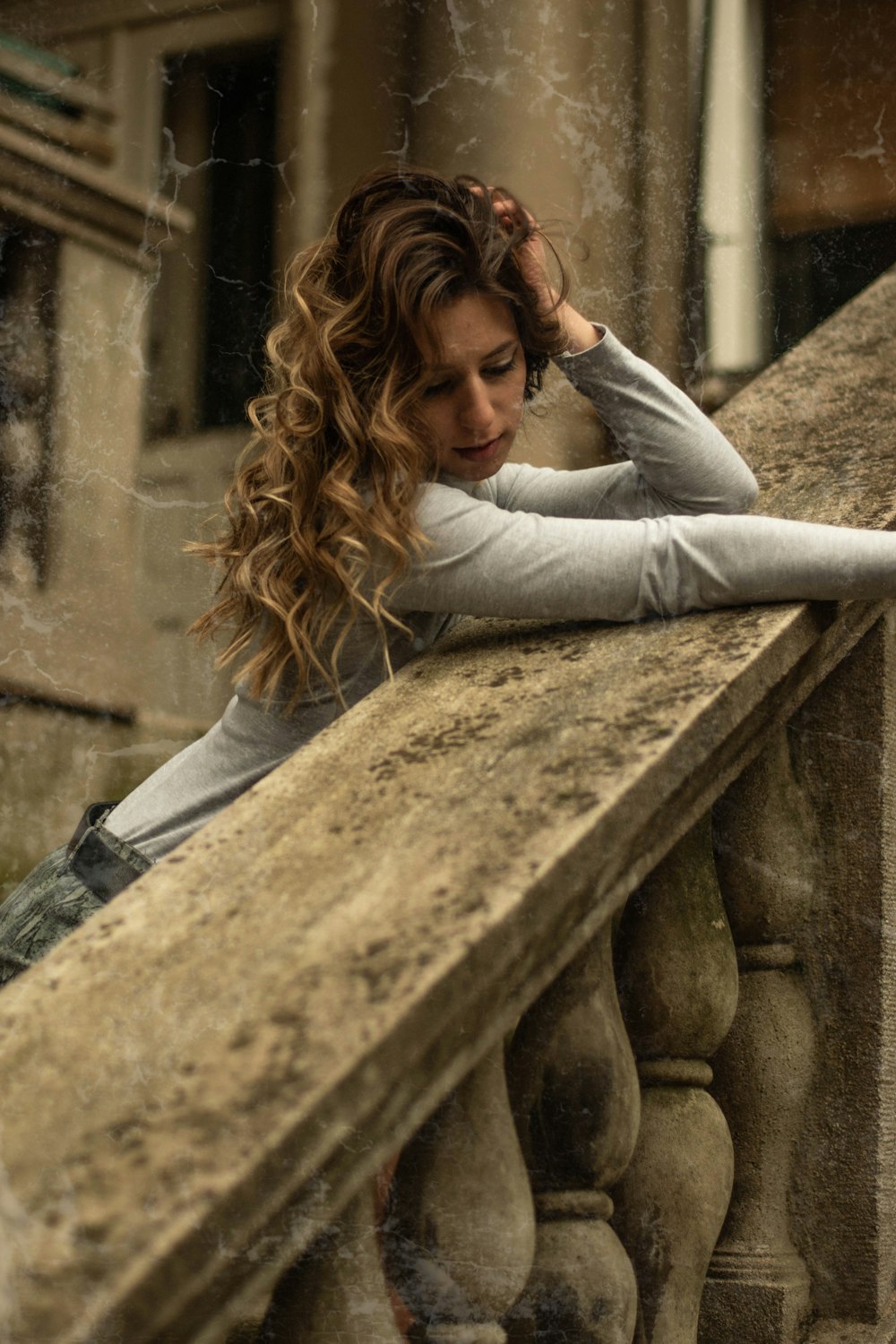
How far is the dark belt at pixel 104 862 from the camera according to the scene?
1.66m

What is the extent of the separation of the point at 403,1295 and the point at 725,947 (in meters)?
0.56

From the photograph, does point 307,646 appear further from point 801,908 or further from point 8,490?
point 8,490

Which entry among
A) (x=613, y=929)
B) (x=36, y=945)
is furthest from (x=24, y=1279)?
(x=36, y=945)

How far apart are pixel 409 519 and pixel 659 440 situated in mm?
499

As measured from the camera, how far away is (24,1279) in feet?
2.53

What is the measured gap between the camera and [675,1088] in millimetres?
1398

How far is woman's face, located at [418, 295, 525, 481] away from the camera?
5.48ft

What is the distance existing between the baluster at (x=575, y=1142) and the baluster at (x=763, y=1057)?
1.08 feet

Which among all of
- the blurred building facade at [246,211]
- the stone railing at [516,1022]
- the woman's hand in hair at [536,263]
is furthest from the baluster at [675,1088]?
the blurred building facade at [246,211]

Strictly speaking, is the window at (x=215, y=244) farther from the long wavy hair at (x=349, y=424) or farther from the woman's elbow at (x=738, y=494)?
the woman's elbow at (x=738, y=494)

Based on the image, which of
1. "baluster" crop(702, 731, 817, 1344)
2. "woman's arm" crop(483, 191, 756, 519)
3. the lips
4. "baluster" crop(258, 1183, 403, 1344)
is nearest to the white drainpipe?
"woman's arm" crop(483, 191, 756, 519)

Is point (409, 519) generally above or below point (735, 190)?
below

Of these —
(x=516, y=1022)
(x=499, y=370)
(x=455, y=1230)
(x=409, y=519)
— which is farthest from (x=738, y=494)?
(x=455, y=1230)

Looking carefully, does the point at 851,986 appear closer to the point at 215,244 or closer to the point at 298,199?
the point at 298,199
